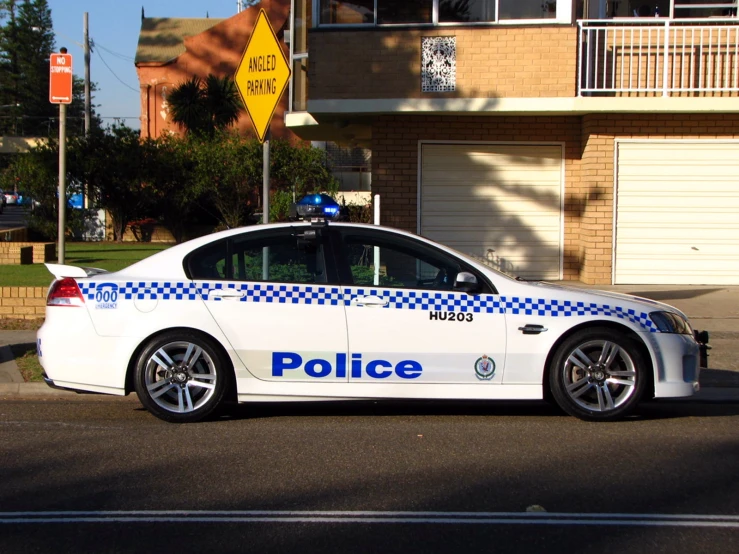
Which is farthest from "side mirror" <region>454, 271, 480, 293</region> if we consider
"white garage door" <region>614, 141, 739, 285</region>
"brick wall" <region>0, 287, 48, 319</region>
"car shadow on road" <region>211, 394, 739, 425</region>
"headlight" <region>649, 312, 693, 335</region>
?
"white garage door" <region>614, 141, 739, 285</region>

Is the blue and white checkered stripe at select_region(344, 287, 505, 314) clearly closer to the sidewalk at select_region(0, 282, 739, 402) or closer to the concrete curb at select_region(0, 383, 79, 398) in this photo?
the sidewalk at select_region(0, 282, 739, 402)

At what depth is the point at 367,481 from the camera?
5.33 m

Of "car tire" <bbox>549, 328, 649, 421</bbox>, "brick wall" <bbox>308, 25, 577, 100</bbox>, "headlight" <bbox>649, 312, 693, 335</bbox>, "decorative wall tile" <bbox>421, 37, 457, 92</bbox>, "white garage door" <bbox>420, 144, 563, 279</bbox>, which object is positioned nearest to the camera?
"car tire" <bbox>549, 328, 649, 421</bbox>

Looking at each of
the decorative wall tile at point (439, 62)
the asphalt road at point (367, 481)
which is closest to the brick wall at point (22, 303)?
the asphalt road at point (367, 481)

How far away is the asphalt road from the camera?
4.40 m

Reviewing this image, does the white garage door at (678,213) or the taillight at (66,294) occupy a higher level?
the white garage door at (678,213)

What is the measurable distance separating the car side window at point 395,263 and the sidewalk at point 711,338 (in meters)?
2.75

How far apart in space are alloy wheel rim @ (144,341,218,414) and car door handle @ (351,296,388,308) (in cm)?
116

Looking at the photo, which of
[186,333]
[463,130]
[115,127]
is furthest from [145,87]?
[186,333]

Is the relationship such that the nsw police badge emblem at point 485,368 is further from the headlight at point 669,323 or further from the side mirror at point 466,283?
the headlight at point 669,323

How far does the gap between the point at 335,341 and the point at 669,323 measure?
2576 millimetres

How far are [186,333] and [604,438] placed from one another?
3159mm

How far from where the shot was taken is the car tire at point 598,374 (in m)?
6.73

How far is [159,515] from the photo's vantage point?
4.70 m
